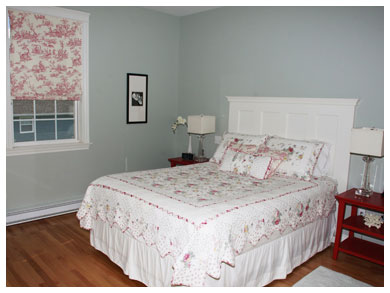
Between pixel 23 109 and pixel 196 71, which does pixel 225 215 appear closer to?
pixel 23 109

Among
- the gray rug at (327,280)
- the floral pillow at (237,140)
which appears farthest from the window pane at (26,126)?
the gray rug at (327,280)

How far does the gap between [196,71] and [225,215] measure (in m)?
3.13

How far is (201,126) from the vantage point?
4609 millimetres

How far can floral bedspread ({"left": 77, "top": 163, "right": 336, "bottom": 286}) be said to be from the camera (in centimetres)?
225

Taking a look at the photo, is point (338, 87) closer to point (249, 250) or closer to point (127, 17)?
point (249, 250)

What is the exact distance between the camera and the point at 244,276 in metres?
2.60

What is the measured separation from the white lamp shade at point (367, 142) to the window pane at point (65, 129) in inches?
129

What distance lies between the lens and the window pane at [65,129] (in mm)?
4328

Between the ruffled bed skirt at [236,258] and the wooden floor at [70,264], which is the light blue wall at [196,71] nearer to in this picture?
the wooden floor at [70,264]

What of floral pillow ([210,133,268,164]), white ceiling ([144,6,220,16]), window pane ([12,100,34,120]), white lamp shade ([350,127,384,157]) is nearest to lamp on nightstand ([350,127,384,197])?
white lamp shade ([350,127,384,157])

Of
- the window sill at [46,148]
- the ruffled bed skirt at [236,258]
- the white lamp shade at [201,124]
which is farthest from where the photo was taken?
the white lamp shade at [201,124]

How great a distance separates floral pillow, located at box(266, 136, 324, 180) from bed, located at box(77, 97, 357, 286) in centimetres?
4

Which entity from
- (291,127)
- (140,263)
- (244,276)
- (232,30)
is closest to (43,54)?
(232,30)

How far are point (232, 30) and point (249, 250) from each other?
3047mm
